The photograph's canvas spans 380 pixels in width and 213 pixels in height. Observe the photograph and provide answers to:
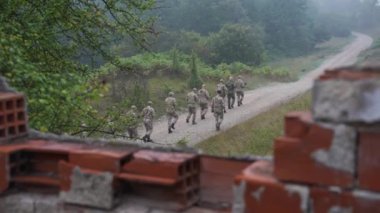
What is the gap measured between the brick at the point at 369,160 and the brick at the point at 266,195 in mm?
271

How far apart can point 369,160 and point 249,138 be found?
16413 mm

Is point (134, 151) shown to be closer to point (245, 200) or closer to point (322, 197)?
point (245, 200)

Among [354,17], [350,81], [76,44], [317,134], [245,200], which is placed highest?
[354,17]

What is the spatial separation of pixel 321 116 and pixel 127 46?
131 ft

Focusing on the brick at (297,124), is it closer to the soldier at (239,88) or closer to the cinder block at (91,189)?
the cinder block at (91,189)

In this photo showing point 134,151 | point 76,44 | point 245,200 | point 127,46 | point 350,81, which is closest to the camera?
point 350,81

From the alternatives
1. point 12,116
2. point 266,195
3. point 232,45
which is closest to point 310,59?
point 232,45

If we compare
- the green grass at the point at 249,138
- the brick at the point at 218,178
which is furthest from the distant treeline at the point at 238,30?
the brick at the point at 218,178

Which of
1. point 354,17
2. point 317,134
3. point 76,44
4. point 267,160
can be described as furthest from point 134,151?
point 354,17

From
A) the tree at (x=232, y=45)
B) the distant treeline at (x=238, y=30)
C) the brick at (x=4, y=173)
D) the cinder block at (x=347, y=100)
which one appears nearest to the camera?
the cinder block at (x=347, y=100)

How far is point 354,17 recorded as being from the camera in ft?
304

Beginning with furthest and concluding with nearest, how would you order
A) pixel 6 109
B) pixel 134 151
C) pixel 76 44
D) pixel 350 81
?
pixel 76 44 → pixel 6 109 → pixel 134 151 → pixel 350 81

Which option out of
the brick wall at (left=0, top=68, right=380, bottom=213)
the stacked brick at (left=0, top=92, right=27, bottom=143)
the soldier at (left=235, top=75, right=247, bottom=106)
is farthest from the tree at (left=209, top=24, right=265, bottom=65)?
the brick wall at (left=0, top=68, right=380, bottom=213)

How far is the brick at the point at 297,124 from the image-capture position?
253cm
